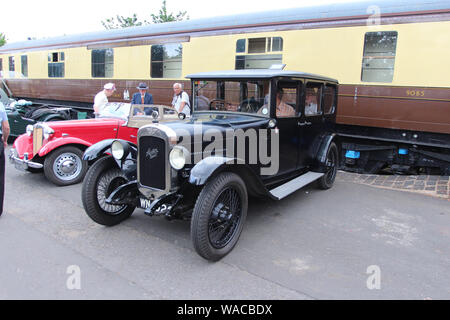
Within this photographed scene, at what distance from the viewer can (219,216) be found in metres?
3.14

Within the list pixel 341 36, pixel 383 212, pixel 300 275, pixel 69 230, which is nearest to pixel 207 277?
pixel 300 275

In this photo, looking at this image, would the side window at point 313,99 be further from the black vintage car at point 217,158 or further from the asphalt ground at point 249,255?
the asphalt ground at point 249,255

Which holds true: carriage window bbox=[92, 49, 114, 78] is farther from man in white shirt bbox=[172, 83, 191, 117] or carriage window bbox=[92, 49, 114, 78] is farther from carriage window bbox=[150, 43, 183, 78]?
man in white shirt bbox=[172, 83, 191, 117]

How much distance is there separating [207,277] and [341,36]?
530 cm

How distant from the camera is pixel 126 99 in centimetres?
977

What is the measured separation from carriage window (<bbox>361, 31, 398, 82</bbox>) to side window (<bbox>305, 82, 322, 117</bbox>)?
5.76ft

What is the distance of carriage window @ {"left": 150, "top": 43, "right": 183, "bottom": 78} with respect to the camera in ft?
27.8

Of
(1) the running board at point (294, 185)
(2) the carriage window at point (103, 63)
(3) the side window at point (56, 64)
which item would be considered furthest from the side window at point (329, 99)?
(3) the side window at point (56, 64)

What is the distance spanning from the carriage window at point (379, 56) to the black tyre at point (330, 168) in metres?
1.68

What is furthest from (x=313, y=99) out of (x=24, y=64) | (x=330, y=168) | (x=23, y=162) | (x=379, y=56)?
(x=24, y=64)

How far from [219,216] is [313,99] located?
2.72m

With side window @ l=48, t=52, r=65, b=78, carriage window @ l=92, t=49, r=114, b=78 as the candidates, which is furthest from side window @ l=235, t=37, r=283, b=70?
side window @ l=48, t=52, r=65, b=78

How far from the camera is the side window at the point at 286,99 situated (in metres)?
4.13
